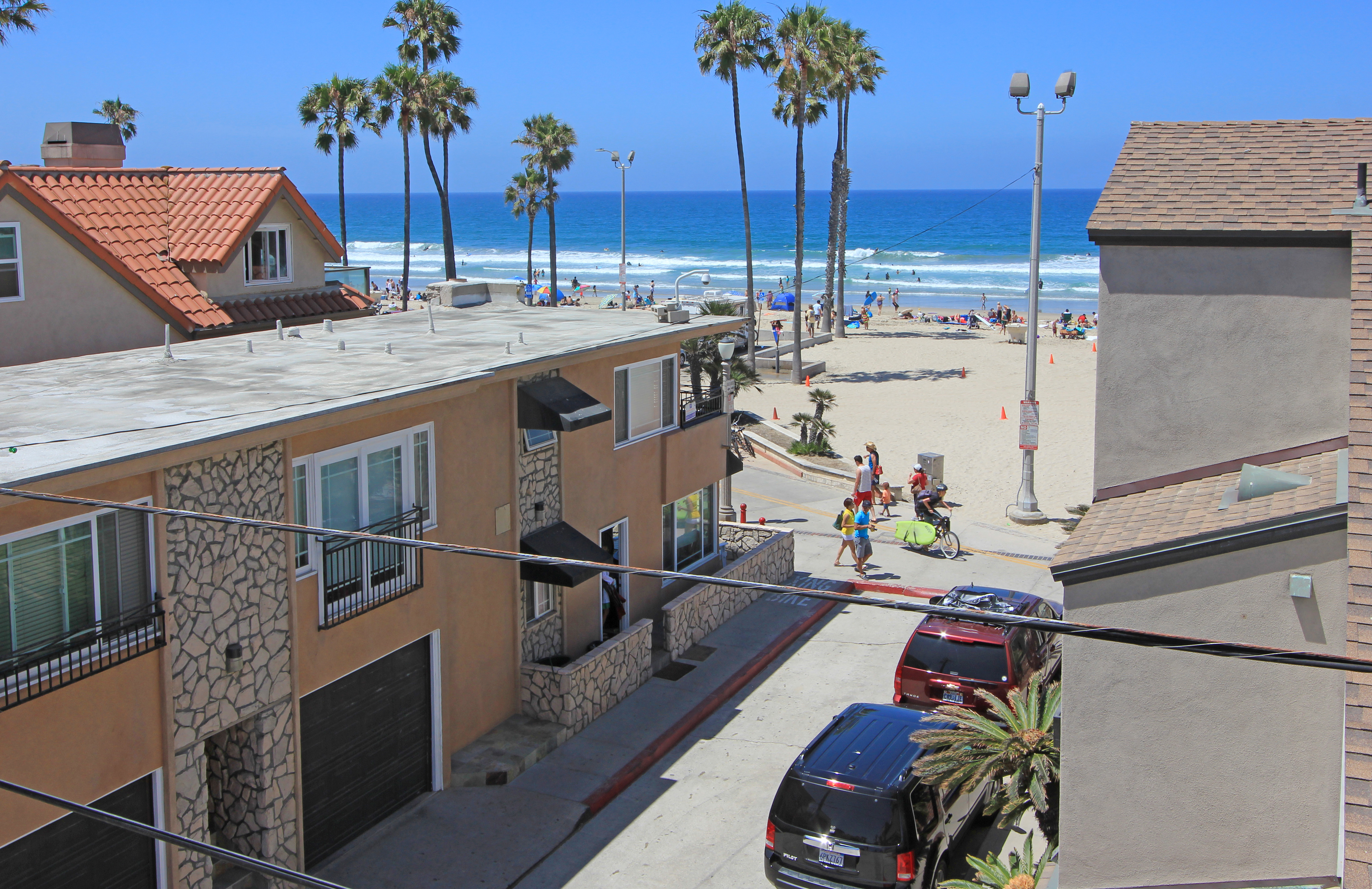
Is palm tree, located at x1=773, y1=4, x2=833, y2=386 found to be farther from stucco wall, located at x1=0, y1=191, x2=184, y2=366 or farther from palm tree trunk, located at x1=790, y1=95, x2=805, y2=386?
stucco wall, located at x1=0, y1=191, x2=184, y2=366

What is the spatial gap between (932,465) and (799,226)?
99.9 feet

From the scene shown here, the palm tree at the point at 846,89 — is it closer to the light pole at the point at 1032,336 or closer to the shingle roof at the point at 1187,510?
the light pole at the point at 1032,336

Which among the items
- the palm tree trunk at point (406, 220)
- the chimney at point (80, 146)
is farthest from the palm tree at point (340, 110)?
the chimney at point (80, 146)

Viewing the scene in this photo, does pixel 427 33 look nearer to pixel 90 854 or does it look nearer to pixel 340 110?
pixel 340 110

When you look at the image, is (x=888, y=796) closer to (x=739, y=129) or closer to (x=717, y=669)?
(x=717, y=669)

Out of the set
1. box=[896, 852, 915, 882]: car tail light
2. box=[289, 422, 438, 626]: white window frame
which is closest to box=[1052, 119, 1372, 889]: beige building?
box=[896, 852, 915, 882]: car tail light

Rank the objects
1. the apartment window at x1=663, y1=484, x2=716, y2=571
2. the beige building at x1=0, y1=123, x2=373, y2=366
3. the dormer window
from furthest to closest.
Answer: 1. the dormer window
2. the apartment window at x1=663, y1=484, x2=716, y2=571
3. the beige building at x1=0, y1=123, x2=373, y2=366

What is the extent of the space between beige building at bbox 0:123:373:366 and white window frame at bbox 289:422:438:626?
943 centimetres

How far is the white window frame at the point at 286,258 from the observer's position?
23.1 metres

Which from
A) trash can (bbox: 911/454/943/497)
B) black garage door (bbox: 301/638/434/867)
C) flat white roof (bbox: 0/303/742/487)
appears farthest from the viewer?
trash can (bbox: 911/454/943/497)

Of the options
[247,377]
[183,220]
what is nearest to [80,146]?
[183,220]

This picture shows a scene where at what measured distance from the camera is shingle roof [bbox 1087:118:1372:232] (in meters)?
11.9

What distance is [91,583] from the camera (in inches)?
388

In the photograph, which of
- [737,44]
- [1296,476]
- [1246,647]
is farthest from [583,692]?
[737,44]
